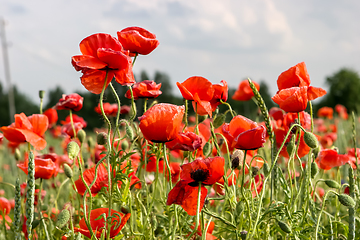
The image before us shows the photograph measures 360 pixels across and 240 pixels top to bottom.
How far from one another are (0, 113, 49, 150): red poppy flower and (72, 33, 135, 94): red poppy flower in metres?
0.55

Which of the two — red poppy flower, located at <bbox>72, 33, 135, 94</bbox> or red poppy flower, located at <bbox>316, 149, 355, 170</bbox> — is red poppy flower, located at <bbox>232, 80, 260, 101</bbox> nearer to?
red poppy flower, located at <bbox>316, 149, 355, 170</bbox>

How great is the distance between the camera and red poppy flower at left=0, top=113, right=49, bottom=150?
1470mm

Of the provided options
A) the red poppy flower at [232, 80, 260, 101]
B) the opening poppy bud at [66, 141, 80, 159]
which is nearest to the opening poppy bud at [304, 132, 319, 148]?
the opening poppy bud at [66, 141, 80, 159]

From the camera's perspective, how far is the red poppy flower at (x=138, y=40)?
1.19 metres

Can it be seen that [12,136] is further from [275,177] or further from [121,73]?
[275,177]

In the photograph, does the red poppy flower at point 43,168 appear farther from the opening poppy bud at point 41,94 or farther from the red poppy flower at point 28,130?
the opening poppy bud at point 41,94

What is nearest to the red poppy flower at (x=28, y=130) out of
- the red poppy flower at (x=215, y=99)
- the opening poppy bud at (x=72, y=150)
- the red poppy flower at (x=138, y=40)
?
the opening poppy bud at (x=72, y=150)

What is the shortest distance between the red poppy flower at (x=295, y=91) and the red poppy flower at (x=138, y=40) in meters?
0.50

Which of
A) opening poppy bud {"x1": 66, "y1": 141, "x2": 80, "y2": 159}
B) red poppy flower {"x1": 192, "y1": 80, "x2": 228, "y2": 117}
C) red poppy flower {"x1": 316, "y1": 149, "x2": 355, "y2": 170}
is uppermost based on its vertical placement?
red poppy flower {"x1": 192, "y1": 80, "x2": 228, "y2": 117}

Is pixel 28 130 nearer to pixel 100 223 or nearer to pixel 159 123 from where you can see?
pixel 100 223

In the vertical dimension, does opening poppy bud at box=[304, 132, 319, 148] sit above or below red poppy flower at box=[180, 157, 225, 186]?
above

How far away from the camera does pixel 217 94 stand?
1.28m

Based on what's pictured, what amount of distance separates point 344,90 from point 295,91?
33615 mm

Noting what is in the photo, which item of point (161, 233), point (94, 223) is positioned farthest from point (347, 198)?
point (94, 223)
